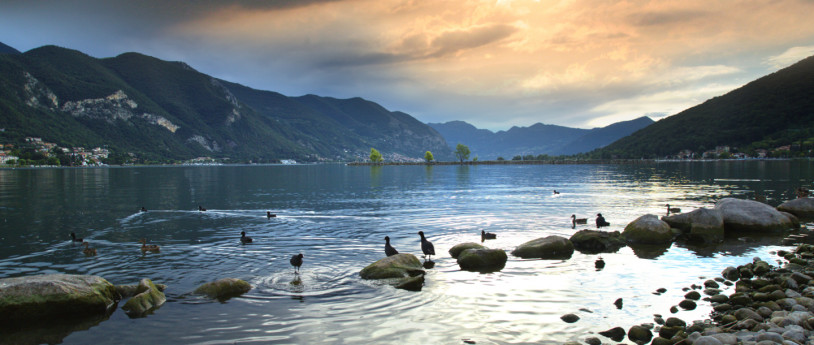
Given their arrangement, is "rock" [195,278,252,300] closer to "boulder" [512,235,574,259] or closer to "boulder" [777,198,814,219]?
"boulder" [512,235,574,259]

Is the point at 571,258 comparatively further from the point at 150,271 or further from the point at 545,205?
the point at 545,205

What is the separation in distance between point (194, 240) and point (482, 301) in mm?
20592

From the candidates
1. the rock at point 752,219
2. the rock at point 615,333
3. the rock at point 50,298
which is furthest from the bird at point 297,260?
the rock at point 752,219

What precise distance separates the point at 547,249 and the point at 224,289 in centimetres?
1527

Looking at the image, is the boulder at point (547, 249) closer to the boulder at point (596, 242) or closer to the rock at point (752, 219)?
the boulder at point (596, 242)

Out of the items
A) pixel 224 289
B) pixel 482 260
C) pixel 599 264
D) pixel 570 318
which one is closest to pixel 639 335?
pixel 570 318

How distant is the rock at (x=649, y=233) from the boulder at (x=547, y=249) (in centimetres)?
541

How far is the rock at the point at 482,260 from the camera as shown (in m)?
19.6

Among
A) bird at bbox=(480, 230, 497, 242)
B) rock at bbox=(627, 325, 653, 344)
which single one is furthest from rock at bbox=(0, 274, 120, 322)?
bird at bbox=(480, 230, 497, 242)

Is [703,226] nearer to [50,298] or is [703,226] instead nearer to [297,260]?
[297,260]

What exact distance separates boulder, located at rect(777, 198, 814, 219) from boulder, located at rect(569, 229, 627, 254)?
20.8m

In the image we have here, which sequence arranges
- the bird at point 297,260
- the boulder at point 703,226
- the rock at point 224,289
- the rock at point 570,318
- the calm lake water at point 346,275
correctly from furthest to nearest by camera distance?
the boulder at point 703,226, the bird at point 297,260, the rock at point 224,289, the rock at point 570,318, the calm lake water at point 346,275

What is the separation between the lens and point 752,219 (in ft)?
91.3

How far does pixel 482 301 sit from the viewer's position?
48.9ft
